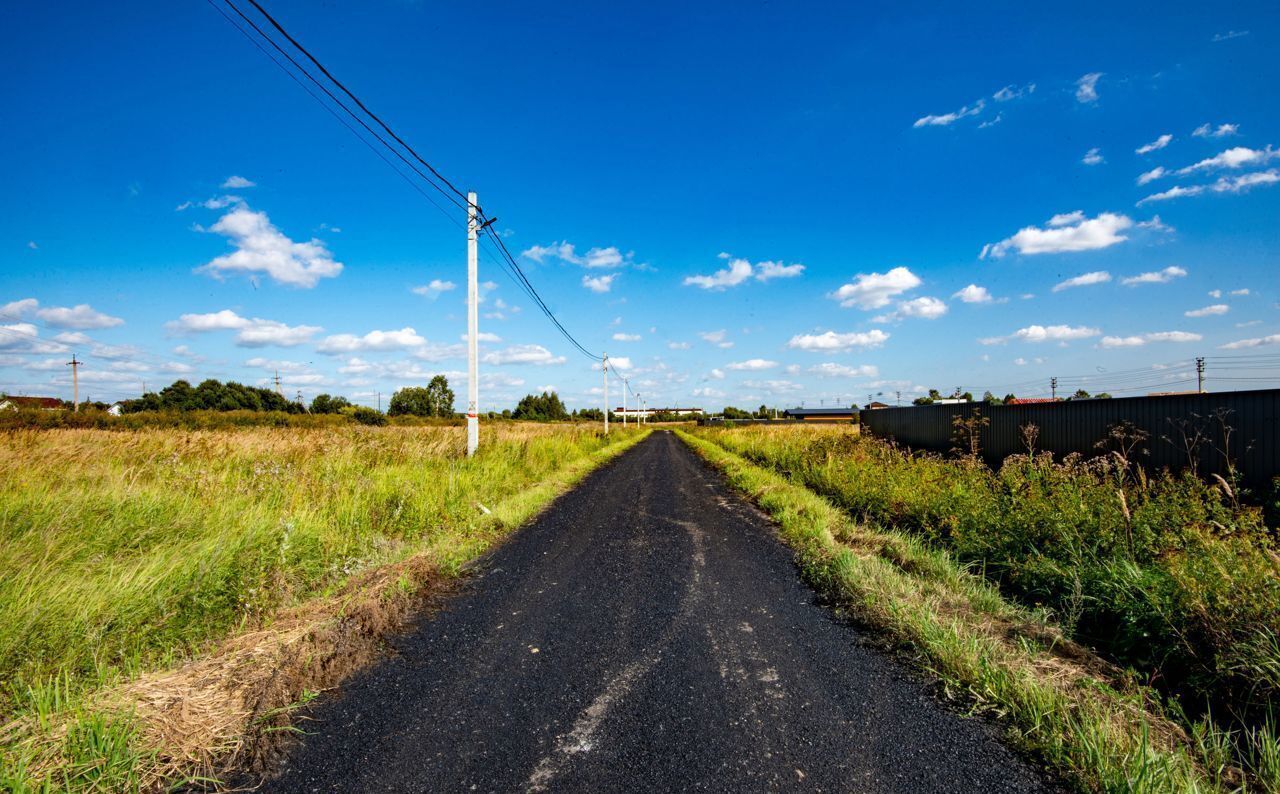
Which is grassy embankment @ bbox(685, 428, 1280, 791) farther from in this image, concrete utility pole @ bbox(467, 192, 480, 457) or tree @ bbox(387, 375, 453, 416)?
tree @ bbox(387, 375, 453, 416)

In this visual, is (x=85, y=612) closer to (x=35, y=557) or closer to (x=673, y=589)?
(x=35, y=557)

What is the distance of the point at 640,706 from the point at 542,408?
334 ft

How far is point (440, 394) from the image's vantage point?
85250 mm

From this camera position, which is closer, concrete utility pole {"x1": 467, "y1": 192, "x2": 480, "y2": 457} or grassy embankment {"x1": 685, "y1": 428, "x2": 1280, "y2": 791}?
grassy embankment {"x1": 685, "y1": 428, "x2": 1280, "y2": 791}

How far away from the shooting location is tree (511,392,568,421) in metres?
98.4

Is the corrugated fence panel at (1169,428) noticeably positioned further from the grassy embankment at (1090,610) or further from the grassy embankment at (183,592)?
the grassy embankment at (183,592)

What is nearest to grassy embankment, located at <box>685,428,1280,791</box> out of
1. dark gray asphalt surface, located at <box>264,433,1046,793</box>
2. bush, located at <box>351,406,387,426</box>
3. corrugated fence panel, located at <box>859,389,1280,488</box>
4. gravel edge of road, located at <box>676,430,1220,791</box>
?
gravel edge of road, located at <box>676,430,1220,791</box>

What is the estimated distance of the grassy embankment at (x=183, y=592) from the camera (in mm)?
2633

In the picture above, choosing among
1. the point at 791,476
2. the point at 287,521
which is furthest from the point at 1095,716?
the point at 791,476

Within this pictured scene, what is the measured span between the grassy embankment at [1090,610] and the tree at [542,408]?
9108cm

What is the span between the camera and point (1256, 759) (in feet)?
8.89

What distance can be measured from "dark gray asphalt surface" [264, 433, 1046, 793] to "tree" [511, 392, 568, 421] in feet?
302

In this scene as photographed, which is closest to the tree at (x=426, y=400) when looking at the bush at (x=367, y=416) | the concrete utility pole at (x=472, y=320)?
the bush at (x=367, y=416)

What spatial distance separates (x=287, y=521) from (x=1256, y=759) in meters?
7.54
